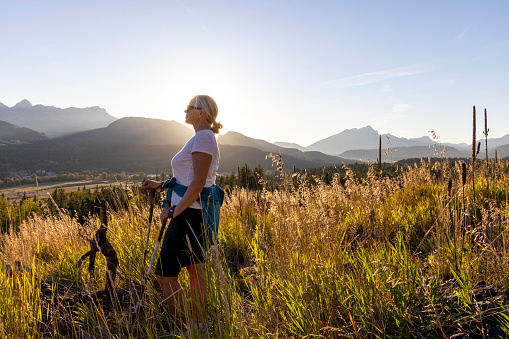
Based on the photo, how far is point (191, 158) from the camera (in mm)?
2621

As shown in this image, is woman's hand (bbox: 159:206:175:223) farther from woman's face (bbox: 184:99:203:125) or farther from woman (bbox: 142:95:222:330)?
woman's face (bbox: 184:99:203:125)

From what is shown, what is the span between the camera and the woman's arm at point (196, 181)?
8.03 feet

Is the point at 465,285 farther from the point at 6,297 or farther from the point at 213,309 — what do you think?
the point at 6,297

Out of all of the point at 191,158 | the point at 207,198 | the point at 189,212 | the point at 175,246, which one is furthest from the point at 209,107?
the point at 175,246

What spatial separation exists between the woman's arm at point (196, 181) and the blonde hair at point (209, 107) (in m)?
0.38

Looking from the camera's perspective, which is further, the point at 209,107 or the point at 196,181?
the point at 209,107

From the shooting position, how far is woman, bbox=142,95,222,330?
247 centimetres

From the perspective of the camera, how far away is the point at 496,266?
8.93ft

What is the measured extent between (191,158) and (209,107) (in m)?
0.49

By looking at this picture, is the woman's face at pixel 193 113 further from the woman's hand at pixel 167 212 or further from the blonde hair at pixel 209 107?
the woman's hand at pixel 167 212

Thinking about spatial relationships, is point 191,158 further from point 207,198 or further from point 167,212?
point 167,212

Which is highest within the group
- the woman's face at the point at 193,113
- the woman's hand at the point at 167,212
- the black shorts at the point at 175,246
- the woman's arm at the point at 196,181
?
the woman's face at the point at 193,113

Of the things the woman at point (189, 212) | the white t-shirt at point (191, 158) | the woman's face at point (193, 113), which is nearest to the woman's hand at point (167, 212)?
the woman at point (189, 212)

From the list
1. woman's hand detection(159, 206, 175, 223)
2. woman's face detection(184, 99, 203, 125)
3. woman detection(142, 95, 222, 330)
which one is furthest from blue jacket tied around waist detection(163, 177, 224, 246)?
woman's face detection(184, 99, 203, 125)
